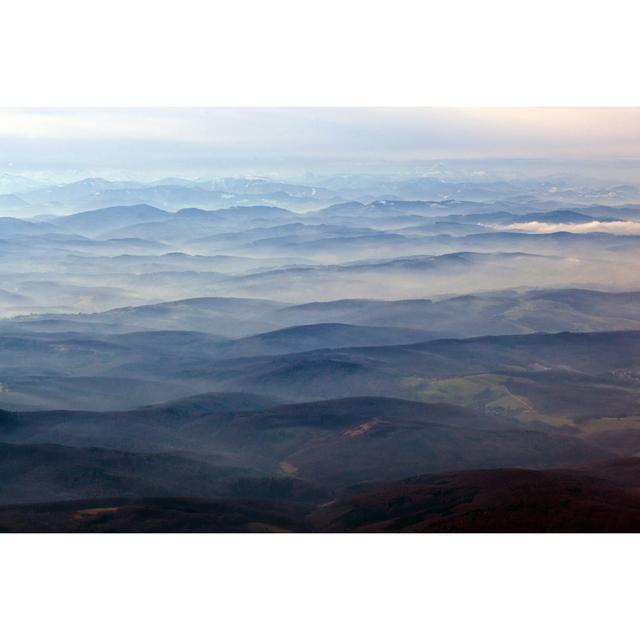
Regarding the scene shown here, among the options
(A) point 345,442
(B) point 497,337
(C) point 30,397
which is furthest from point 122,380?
(B) point 497,337

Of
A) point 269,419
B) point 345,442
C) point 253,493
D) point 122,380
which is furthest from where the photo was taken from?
point 122,380

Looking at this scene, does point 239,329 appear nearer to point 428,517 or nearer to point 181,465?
point 181,465

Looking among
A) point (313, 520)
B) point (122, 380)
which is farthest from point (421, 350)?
point (313, 520)

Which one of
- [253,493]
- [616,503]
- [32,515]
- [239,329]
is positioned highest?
[616,503]

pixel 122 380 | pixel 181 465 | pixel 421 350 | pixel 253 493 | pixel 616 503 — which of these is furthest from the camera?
pixel 421 350

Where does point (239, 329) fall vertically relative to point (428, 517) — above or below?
below

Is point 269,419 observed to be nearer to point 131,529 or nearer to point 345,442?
point 345,442

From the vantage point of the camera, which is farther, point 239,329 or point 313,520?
point 239,329

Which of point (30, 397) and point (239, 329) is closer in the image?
point (30, 397)

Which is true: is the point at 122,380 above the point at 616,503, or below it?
below

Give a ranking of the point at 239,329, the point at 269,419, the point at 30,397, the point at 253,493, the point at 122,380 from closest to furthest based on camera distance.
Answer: the point at 253,493 < the point at 269,419 < the point at 30,397 < the point at 122,380 < the point at 239,329
